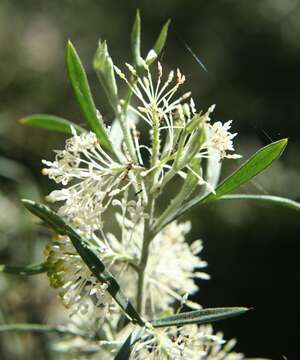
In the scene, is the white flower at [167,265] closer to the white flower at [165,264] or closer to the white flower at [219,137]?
the white flower at [165,264]

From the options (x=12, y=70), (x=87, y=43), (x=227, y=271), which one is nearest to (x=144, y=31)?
(x=87, y=43)

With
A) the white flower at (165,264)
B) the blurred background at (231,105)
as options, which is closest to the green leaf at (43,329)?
the white flower at (165,264)

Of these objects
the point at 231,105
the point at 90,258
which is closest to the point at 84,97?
the point at 90,258

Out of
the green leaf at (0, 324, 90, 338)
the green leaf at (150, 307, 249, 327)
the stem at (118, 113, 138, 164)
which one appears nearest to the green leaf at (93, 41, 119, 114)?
the stem at (118, 113, 138, 164)

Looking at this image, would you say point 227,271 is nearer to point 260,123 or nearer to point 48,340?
point 260,123

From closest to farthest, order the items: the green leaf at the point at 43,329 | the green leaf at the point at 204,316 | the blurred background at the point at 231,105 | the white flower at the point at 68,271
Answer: the green leaf at the point at 204,316 → the white flower at the point at 68,271 → the green leaf at the point at 43,329 → the blurred background at the point at 231,105

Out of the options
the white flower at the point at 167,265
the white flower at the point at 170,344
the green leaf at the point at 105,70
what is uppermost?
the green leaf at the point at 105,70

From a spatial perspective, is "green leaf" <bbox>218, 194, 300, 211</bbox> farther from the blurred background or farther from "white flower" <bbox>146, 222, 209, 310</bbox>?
the blurred background
